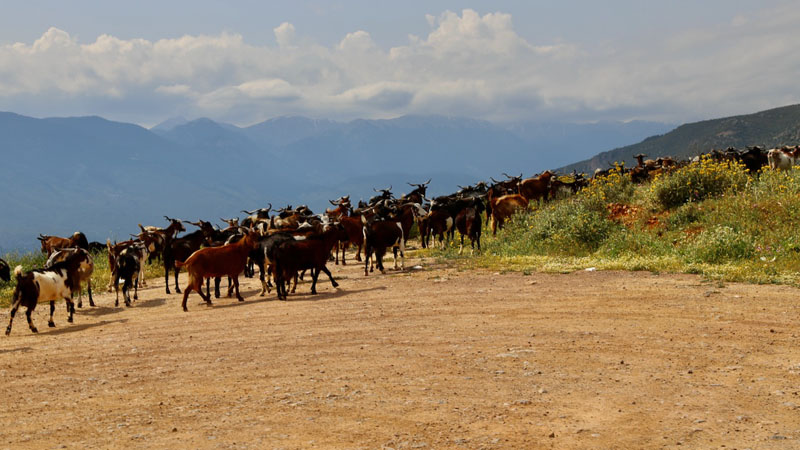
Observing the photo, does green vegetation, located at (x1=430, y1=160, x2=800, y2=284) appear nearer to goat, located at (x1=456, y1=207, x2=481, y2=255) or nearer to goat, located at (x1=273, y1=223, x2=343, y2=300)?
goat, located at (x1=456, y1=207, x2=481, y2=255)

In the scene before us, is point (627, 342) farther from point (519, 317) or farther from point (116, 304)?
point (116, 304)

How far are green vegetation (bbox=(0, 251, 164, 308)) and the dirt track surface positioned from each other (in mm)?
6076

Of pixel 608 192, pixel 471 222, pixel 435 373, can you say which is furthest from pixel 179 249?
pixel 608 192

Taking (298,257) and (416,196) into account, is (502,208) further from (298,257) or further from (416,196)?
(298,257)

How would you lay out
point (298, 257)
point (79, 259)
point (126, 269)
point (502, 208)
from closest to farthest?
point (79, 259) < point (298, 257) < point (126, 269) < point (502, 208)

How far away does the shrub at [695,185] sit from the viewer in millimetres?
19781

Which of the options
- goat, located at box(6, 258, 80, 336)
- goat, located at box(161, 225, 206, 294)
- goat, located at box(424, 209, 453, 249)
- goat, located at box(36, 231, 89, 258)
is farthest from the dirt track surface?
goat, located at box(36, 231, 89, 258)

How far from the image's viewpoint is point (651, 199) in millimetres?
20203

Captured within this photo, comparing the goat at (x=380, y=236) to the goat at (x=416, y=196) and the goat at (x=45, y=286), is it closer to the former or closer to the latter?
the goat at (x=45, y=286)

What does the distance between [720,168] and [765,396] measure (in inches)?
629

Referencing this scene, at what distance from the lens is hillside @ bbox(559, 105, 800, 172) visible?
108062mm

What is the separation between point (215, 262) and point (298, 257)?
5.89 ft

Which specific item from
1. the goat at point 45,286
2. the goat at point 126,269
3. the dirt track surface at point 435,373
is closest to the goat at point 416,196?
the goat at point 126,269

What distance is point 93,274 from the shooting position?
21312 millimetres
